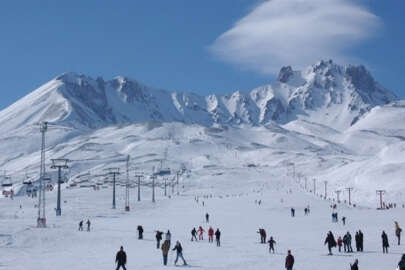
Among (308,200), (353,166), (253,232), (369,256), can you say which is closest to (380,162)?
(353,166)

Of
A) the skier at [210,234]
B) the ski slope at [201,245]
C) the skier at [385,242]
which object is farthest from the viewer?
the skier at [210,234]

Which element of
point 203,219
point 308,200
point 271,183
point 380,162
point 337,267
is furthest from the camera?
point 271,183

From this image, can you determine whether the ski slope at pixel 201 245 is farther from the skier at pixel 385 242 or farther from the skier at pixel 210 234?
the skier at pixel 210 234

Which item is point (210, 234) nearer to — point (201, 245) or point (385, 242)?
point (201, 245)

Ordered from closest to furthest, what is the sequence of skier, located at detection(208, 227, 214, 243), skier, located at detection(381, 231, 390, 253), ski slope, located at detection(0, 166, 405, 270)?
1. ski slope, located at detection(0, 166, 405, 270)
2. skier, located at detection(381, 231, 390, 253)
3. skier, located at detection(208, 227, 214, 243)

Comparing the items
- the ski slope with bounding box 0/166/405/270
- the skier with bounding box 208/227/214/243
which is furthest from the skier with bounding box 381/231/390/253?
the skier with bounding box 208/227/214/243

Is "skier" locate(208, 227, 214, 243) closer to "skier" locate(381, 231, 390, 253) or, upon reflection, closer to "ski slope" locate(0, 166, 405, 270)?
"ski slope" locate(0, 166, 405, 270)

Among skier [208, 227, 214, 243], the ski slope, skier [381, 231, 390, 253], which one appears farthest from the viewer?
skier [208, 227, 214, 243]

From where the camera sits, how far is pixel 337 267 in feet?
88.3

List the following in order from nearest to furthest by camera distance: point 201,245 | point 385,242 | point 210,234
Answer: point 385,242 < point 201,245 < point 210,234

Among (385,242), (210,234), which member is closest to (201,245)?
(210,234)

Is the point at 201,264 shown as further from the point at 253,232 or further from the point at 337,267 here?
the point at 253,232

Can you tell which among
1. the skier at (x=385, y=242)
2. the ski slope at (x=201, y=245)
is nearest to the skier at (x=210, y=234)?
the ski slope at (x=201, y=245)

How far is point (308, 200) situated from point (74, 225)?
4802 centimetres
